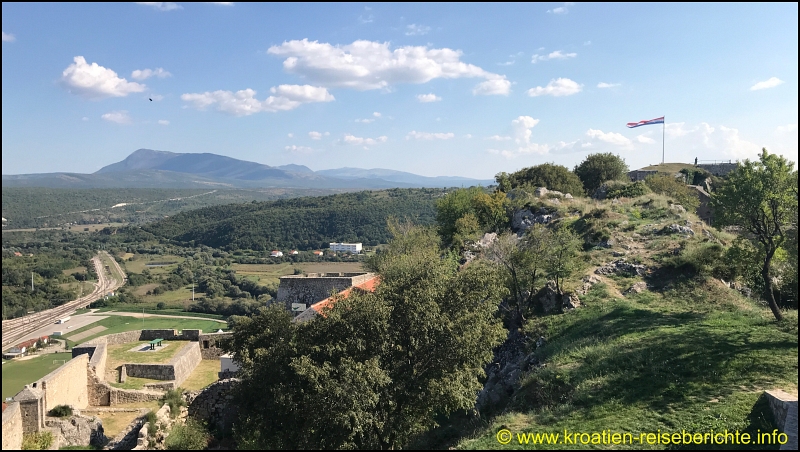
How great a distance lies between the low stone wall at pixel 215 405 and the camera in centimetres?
1509

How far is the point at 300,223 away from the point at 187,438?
130580mm

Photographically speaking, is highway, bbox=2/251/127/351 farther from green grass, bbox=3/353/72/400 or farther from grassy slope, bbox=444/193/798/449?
grassy slope, bbox=444/193/798/449

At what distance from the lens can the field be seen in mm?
89750

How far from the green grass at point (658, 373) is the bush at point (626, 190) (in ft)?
69.5

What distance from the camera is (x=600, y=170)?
47156 millimetres

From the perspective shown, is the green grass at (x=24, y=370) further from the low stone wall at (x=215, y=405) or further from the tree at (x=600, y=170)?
the tree at (x=600, y=170)

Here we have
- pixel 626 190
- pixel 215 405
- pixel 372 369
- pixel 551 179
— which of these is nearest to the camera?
pixel 372 369

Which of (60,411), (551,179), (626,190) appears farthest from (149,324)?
(626,190)

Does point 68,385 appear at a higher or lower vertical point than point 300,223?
lower

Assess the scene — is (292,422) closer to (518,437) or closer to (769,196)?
(518,437)

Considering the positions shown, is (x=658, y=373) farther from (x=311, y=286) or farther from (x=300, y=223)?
(x=300, y=223)

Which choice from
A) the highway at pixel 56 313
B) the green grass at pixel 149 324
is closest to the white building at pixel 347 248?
the highway at pixel 56 313

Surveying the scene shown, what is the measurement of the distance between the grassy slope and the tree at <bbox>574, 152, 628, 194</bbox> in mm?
30340

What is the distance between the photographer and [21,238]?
14150 cm
